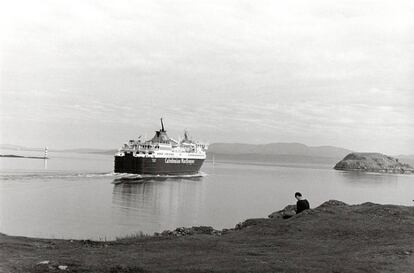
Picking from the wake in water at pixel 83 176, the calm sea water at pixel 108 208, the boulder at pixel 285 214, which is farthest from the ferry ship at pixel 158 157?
the boulder at pixel 285 214

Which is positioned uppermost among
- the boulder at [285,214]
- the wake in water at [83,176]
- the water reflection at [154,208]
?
the boulder at [285,214]

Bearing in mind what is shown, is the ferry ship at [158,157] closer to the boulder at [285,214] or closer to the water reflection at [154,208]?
the water reflection at [154,208]

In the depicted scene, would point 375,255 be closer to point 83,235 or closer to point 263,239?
point 263,239

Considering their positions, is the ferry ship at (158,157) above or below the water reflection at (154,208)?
above

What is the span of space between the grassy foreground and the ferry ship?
6873cm

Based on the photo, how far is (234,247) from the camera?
14352 millimetres

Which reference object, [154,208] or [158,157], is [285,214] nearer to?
[154,208]

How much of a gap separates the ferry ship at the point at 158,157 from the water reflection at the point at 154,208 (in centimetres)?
2286

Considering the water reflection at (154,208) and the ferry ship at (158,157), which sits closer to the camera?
the water reflection at (154,208)

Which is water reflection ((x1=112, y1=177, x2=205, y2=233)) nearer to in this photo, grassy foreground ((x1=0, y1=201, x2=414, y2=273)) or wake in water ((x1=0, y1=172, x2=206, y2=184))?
grassy foreground ((x1=0, y1=201, x2=414, y2=273))

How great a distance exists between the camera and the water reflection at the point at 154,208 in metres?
32.8

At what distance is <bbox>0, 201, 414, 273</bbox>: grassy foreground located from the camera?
424 inches

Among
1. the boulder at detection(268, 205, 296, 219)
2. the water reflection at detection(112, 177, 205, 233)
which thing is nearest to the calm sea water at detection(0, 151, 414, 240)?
the water reflection at detection(112, 177, 205, 233)

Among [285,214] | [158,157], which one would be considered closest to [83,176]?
[158,157]
